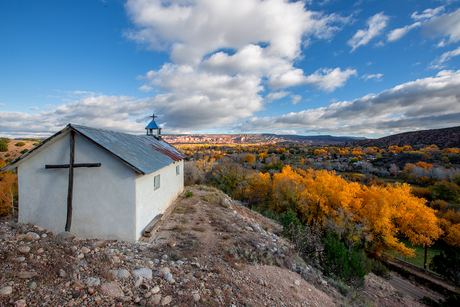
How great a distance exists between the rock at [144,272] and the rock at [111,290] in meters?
0.61

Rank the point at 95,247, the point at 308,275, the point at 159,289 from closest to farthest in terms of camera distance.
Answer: the point at 159,289
the point at 95,247
the point at 308,275

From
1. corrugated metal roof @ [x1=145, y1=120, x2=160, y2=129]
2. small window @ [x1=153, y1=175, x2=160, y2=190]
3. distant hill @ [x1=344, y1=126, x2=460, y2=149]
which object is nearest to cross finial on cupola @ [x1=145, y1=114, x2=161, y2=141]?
corrugated metal roof @ [x1=145, y1=120, x2=160, y2=129]

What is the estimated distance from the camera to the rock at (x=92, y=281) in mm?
4498

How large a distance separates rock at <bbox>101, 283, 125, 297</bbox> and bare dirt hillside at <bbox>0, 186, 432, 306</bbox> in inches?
0.8

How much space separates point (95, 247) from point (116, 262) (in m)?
1.19

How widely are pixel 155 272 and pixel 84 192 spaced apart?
4136 mm

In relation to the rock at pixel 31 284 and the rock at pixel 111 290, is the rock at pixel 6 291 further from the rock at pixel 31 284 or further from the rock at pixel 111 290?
the rock at pixel 111 290

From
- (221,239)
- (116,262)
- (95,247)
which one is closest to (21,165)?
(95,247)

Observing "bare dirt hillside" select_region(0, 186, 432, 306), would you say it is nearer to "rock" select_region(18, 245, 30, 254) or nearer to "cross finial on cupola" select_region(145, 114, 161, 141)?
"rock" select_region(18, 245, 30, 254)

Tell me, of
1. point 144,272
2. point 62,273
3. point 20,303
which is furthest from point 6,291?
point 144,272

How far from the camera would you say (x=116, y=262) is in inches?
219

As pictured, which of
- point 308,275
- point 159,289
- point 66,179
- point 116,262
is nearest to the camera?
point 159,289

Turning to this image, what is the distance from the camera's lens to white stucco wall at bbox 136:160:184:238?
7.43m

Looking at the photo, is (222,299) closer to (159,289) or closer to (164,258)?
(159,289)
